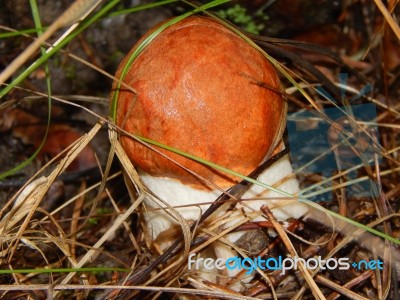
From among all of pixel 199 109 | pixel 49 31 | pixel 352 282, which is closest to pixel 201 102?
pixel 199 109

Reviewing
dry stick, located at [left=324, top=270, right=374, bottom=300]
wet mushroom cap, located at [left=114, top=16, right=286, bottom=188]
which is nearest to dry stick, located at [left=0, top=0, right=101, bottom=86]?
wet mushroom cap, located at [left=114, top=16, right=286, bottom=188]

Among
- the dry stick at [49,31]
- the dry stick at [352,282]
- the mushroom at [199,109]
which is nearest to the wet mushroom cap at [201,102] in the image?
the mushroom at [199,109]

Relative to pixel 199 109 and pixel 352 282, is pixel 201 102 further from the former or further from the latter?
pixel 352 282

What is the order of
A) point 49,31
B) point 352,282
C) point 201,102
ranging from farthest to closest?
point 352,282 → point 201,102 → point 49,31

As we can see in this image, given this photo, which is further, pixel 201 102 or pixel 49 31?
pixel 201 102

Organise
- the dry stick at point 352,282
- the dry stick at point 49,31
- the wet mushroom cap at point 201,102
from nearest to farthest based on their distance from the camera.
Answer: the dry stick at point 49,31, the wet mushroom cap at point 201,102, the dry stick at point 352,282

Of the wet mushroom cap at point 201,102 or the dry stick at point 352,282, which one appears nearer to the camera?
the wet mushroom cap at point 201,102

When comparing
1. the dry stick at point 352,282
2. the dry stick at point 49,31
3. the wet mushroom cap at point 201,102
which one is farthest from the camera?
the dry stick at point 352,282

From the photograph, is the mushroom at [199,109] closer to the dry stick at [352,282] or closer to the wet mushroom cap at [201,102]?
the wet mushroom cap at [201,102]
